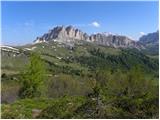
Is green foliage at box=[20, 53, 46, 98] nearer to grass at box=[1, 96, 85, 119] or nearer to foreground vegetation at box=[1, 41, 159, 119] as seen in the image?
foreground vegetation at box=[1, 41, 159, 119]

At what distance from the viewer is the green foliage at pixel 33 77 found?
80.5ft

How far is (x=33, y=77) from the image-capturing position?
84.6ft

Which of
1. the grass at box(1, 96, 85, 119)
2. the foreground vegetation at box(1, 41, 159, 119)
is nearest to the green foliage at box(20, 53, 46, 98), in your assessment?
the foreground vegetation at box(1, 41, 159, 119)

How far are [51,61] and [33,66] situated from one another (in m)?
142

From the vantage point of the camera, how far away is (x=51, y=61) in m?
166

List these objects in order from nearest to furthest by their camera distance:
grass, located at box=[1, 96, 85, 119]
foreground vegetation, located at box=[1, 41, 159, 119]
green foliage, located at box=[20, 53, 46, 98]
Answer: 1. grass, located at box=[1, 96, 85, 119]
2. foreground vegetation, located at box=[1, 41, 159, 119]
3. green foliage, located at box=[20, 53, 46, 98]

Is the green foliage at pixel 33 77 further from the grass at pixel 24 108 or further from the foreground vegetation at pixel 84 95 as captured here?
the grass at pixel 24 108

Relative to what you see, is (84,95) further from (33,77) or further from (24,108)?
(33,77)

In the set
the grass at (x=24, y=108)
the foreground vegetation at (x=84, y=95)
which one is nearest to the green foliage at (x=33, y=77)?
the foreground vegetation at (x=84, y=95)

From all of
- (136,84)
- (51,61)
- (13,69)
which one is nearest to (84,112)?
(136,84)

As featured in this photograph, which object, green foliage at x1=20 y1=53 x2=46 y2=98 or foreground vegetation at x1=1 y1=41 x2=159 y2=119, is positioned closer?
foreground vegetation at x1=1 y1=41 x2=159 y2=119

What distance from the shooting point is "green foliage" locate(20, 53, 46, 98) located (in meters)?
24.5

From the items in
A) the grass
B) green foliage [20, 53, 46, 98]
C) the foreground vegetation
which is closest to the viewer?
the grass

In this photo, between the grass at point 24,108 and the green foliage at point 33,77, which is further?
the green foliage at point 33,77
